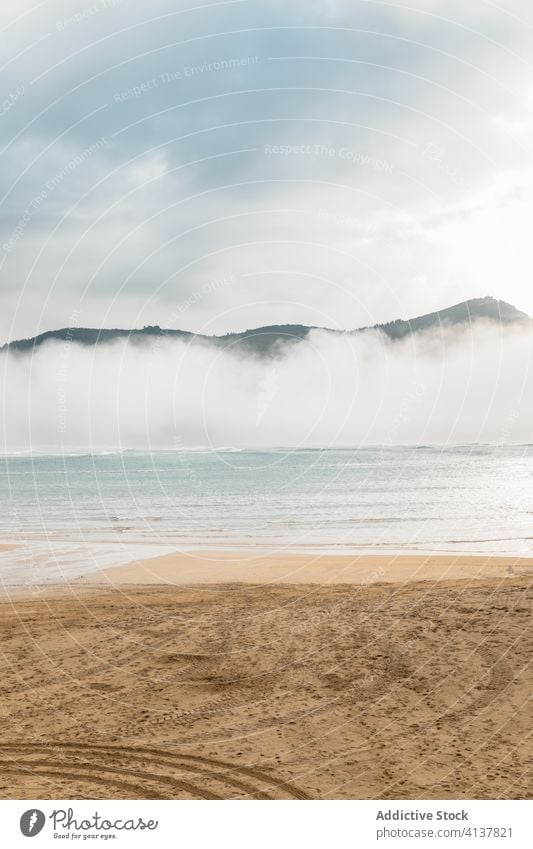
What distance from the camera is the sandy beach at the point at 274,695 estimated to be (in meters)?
8.62

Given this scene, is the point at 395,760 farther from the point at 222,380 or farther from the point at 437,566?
the point at 222,380

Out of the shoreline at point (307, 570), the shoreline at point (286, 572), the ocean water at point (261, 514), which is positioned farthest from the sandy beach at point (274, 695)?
the ocean water at point (261, 514)

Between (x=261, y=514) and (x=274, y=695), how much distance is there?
35.7 m

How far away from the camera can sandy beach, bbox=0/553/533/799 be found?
8.62m

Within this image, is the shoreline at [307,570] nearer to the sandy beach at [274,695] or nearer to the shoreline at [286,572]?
the shoreline at [286,572]

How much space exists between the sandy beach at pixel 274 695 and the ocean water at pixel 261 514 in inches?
410

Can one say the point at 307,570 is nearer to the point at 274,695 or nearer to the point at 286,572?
the point at 286,572

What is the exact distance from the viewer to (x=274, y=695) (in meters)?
11.3

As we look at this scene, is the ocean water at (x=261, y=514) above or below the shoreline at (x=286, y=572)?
below

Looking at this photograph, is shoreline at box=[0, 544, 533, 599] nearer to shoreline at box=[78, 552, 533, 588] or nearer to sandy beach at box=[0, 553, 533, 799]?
shoreline at box=[78, 552, 533, 588]
